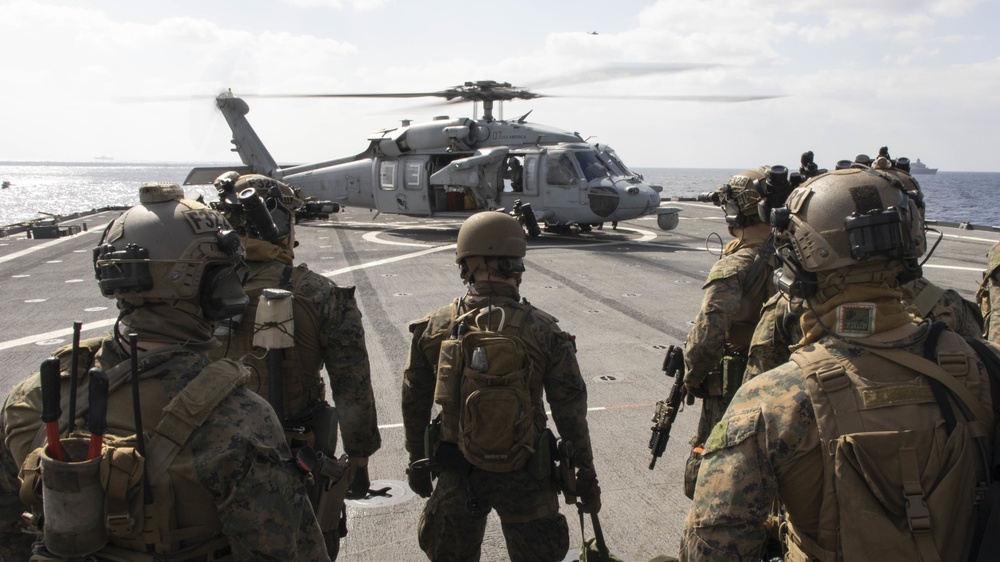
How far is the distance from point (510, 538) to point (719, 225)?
17922mm

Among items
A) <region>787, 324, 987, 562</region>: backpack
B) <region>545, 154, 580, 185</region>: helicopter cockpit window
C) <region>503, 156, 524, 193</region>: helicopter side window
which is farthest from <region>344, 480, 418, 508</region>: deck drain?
<region>503, 156, 524, 193</region>: helicopter side window

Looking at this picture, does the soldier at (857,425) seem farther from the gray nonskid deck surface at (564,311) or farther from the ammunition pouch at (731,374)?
the gray nonskid deck surface at (564,311)

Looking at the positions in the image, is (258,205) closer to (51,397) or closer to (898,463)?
(51,397)

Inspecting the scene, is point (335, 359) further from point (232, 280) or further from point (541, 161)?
point (541, 161)

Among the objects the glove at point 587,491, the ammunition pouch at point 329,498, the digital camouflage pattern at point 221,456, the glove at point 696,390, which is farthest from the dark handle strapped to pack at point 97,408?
the glove at point 696,390

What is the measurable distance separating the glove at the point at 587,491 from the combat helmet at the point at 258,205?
180 cm

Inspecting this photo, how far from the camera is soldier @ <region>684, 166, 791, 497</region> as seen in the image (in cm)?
385

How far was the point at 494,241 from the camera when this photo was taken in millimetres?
3301

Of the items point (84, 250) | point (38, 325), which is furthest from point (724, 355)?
point (84, 250)

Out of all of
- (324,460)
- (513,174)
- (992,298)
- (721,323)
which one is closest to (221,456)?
(324,460)

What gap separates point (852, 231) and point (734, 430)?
617mm

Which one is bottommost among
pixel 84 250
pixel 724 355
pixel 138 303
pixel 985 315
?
pixel 84 250

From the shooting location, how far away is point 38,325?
884 cm

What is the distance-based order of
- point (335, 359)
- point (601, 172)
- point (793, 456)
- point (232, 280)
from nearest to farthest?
1. point (793, 456)
2. point (232, 280)
3. point (335, 359)
4. point (601, 172)
